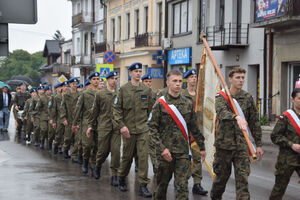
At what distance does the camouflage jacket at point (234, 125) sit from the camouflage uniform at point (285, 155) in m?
0.30

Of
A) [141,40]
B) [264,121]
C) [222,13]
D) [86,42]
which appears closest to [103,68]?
[222,13]

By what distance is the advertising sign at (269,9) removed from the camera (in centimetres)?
1914

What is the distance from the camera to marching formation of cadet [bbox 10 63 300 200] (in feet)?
21.2

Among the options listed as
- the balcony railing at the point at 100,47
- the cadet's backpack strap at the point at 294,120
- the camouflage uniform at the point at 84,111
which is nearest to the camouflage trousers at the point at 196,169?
the cadet's backpack strap at the point at 294,120

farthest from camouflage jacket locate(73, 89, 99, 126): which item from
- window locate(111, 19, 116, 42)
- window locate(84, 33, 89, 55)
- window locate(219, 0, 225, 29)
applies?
window locate(84, 33, 89, 55)

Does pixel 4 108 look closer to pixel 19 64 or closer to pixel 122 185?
pixel 122 185

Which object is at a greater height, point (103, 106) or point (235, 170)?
point (103, 106)

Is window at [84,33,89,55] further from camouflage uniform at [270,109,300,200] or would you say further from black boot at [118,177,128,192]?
camouflage uniform at [270,109,300,200]

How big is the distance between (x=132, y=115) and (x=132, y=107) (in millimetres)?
126

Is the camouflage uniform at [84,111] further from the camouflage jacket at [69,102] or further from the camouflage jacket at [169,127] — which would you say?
the camouflage jacket at [169,127]

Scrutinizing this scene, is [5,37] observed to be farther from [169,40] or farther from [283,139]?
[169,40]

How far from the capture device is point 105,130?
9523 mm

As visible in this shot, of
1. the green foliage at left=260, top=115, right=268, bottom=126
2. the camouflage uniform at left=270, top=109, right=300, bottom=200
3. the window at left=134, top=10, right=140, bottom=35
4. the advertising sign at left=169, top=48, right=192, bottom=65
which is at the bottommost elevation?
the green foliage at left=260, top=115, right=268, bottom=126

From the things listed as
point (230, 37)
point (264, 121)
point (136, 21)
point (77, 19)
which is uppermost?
point (77, 19)
